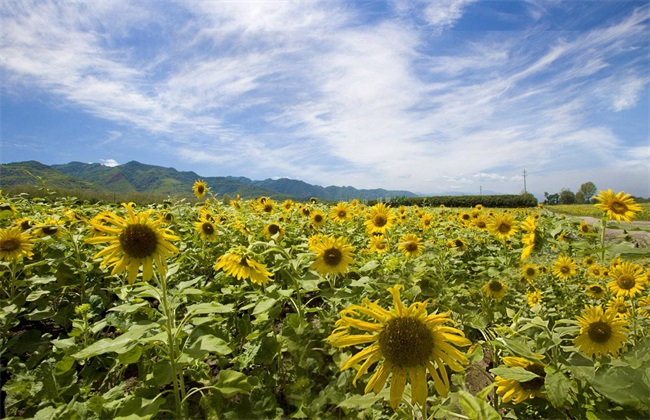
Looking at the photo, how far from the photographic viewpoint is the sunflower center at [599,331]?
2.13 meters

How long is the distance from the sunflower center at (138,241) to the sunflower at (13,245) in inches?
83.9

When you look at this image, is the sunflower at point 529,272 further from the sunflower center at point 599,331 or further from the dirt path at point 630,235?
the sunflower center at point 599,331

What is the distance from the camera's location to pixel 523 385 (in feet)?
6.30

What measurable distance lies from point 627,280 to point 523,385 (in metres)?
3.20

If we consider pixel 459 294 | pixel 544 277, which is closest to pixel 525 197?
pixel 544 277

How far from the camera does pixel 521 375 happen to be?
1.62 meters

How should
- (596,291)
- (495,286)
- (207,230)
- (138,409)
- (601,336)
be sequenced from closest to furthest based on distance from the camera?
(138,409), (601,336), (495,286), (596,291), (207,230)

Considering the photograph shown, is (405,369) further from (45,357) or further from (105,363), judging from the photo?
(45,357)

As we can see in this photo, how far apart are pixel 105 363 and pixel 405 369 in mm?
2675

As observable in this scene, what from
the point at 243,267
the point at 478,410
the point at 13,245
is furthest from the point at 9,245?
the point at 478,410

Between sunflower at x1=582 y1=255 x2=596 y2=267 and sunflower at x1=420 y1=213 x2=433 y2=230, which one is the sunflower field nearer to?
sunflower at x1=582 y1=255 x2=596 y2=267

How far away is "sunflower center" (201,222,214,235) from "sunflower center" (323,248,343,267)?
7.62 ft

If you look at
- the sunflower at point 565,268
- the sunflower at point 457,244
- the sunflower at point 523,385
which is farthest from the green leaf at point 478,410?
the sunflower at point 565,268

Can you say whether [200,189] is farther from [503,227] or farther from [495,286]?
[495,286]
